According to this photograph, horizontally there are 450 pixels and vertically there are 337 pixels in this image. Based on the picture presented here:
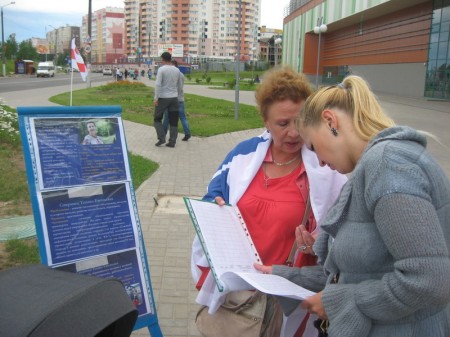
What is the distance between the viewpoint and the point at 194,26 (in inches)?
5037

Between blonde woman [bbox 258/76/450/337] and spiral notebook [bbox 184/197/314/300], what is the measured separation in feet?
0.54

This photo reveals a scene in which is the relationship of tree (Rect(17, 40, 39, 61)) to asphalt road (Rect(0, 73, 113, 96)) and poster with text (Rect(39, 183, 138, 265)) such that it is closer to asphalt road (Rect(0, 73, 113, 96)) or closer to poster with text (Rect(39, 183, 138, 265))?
asphalt road (Rect(0, 73, 113, 96))

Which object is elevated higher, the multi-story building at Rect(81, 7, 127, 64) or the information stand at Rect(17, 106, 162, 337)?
the multi-story building at Rect(81, 7, 127, 64)

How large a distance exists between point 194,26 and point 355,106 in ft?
434

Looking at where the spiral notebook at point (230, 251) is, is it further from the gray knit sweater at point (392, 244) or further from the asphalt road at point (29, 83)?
the asphalt road at point (29, 83)

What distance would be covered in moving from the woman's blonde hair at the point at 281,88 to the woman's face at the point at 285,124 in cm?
2

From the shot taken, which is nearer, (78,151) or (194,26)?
(78,151)

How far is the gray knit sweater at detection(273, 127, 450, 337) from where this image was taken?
49.4 inches

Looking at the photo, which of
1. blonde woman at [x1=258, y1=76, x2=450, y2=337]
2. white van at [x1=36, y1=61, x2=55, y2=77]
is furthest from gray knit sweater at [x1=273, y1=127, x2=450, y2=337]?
white van at [x1=36, y1=61, x2=55, y2=77]

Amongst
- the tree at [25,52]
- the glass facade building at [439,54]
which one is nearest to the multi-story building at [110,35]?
the tree at [25,52]

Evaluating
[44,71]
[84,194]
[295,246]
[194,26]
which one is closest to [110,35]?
[194,26]

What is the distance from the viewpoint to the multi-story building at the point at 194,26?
126 metres

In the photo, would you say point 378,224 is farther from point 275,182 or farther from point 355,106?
point 275,182

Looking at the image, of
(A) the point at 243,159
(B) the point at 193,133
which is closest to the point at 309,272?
(A) the point at 243,159
